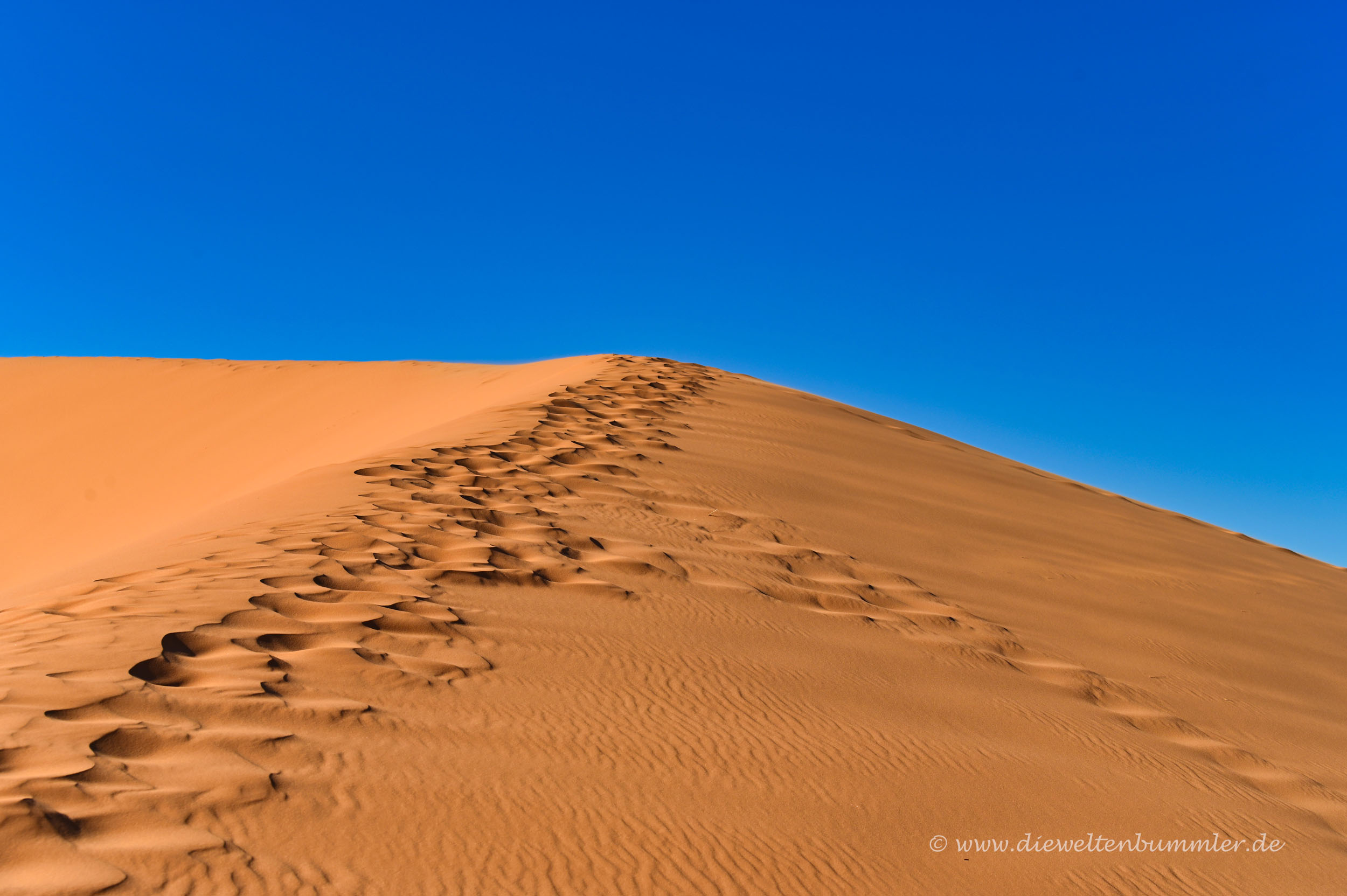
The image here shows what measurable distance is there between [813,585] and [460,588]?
5.77ft

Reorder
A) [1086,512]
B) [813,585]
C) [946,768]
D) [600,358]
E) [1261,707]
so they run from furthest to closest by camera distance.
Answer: [600,358]
[1086,512]
[813,585]
[1261,707]
[946,768]

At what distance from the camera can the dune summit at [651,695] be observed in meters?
1.83

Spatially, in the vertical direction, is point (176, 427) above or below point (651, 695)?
above

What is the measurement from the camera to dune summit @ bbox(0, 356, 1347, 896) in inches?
72.2

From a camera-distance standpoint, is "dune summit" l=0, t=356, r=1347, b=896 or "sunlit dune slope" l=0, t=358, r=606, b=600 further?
"sunlit dune slope" l=0, t=358, r=606, b=600

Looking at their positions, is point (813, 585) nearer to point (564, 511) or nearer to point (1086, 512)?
point (564, 511)

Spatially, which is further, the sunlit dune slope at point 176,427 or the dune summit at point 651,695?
the sunlit dune slope at point 176,427

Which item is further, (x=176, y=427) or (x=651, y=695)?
(x=176, y=427)

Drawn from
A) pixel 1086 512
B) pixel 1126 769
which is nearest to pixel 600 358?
pixel 1086 512

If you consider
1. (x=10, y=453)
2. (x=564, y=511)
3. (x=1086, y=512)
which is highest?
(x=1086, y=512)

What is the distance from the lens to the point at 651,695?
9.23ft

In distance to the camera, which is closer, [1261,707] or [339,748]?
[339,748]

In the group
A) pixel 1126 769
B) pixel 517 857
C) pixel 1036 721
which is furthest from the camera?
pixel 1036 721

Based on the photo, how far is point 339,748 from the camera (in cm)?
210
